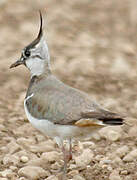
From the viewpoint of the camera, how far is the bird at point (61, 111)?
16.6ft

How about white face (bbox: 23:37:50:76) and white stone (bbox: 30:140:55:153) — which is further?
white stone (bbox: 30:140:55:153)

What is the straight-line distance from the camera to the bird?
505 centimetres

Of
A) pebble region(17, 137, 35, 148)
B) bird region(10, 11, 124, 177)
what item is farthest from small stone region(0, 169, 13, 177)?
pebble region(17, 137, 35, 148)

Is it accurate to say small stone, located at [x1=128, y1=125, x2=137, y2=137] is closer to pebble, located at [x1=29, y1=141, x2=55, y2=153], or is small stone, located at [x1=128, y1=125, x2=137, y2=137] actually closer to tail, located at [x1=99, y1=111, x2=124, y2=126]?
pebble, located at [x1=29, y1=141, x2=55, y2=153]

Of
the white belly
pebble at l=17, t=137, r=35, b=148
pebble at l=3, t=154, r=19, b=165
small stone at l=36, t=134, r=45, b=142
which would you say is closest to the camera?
the white belly

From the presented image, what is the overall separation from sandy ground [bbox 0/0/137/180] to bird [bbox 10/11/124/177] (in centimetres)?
54

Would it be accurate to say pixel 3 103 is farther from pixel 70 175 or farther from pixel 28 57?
pixel 70 175

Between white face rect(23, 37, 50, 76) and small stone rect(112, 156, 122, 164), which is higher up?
white face rect(23, 37, 50, 76)

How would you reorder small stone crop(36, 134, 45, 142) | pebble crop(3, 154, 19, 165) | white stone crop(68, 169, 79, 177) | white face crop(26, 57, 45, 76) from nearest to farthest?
white stone crop(68, 169, 79, 177), pebble crop(3, 154, 19, 165), white face crop(26, 57, 45, 76), small stone crop(36, 134, 45, 142)

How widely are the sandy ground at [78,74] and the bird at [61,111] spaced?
54 centimetres

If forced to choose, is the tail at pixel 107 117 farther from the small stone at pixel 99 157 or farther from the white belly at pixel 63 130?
the small stone at pixel 99 157

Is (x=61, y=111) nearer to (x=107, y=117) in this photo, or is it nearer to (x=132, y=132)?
(x=107, y=117)

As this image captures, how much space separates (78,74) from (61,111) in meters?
3.86

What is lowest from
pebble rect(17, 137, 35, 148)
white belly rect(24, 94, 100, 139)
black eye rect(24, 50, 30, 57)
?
pebble rect(17, 137, 35, 148)
